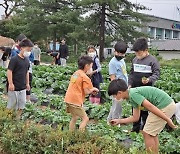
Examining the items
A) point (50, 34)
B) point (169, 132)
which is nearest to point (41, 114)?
point (169, 132)

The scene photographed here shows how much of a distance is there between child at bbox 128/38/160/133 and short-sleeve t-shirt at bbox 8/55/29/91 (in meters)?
1.82

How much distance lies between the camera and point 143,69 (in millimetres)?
6059

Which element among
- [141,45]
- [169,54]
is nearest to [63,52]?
[141,45]

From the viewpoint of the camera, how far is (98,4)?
92.1 feet

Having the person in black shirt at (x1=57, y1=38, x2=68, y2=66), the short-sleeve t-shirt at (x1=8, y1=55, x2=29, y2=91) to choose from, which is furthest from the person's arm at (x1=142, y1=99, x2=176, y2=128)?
the person in black shirt at (x1=57, y1=38, x2=68, y2=66)

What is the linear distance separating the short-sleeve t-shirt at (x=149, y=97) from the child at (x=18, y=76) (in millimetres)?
2496

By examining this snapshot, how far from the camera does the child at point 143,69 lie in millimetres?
5742

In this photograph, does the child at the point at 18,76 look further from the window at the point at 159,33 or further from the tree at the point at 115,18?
the window at the point at 159,33

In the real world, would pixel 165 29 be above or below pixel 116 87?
above

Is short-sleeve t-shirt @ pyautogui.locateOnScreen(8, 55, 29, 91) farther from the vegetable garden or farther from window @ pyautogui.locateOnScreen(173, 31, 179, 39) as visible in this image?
window @ pyautogui.locateOnScreen(173, 31, 179, 39)

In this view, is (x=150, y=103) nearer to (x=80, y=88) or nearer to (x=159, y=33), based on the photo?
(x=80, y=88)

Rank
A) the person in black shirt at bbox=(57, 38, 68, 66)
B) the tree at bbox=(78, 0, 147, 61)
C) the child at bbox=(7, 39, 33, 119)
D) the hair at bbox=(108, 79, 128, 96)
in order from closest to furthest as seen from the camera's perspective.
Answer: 1. the hair at bbox=(108, 79, 128, 96)
2. the child at bbox=(7, 39, 33, 119)
3. the person in black shirt at bbox=(57, 38, 68, 66)
4. the tree at bbox=(78, 0, 147, 61)

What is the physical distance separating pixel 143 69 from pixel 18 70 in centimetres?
209

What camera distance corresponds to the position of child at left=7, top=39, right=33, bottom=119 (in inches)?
247
